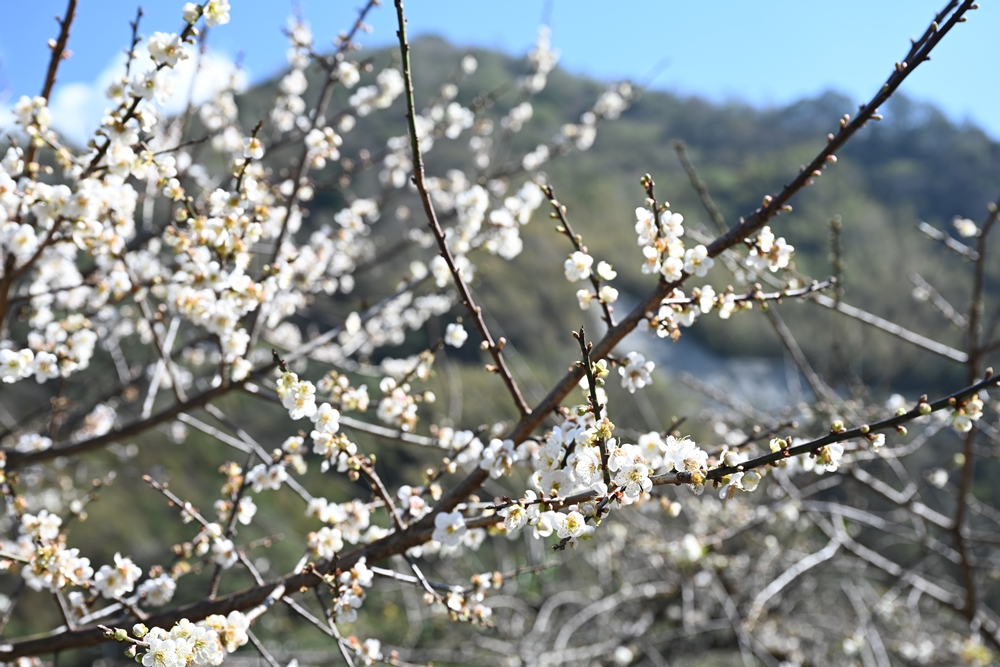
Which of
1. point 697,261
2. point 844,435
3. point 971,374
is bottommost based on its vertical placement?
point 971,374

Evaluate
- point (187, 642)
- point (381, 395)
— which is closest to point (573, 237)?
point (187, 642)

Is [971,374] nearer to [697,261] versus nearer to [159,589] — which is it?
[697,261]

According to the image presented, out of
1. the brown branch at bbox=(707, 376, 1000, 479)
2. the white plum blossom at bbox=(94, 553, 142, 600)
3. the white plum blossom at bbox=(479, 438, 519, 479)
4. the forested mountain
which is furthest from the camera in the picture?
the forested mountain

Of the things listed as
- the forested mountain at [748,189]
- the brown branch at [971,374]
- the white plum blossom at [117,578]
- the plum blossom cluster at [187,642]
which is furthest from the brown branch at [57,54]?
the forested mountain at [748,189]

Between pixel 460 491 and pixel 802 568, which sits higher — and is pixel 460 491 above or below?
above

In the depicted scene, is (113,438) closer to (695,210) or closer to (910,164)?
(695,210)

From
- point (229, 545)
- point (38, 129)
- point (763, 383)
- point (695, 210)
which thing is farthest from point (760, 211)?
point (695, 210)

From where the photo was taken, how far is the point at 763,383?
1262 centimetres

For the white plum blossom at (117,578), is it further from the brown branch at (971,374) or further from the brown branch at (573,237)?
the brown branch at (971,374)

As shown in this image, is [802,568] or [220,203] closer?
[220,203]

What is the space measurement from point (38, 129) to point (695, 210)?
51.2ft

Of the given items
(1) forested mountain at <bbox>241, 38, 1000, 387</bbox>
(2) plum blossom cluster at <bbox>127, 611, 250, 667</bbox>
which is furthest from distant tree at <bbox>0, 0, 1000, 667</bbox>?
(1) forested mountain at <bbox>241, 38, 1000, 387</bbox>

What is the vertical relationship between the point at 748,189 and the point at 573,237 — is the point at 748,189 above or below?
above

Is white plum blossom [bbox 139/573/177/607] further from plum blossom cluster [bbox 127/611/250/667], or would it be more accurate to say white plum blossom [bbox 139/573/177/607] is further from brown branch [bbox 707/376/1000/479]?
brown branch [bbox 707/376/1000/479]
